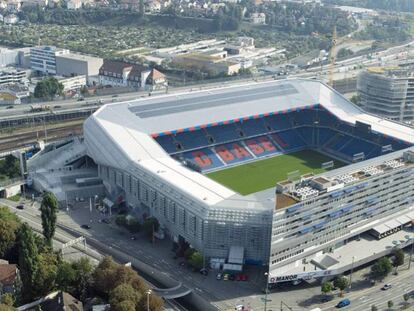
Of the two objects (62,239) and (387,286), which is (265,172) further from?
(62,239)

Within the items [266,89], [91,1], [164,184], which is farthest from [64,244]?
[91,1]

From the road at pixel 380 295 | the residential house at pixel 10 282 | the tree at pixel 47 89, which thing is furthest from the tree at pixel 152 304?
the tree at pixel 47 89

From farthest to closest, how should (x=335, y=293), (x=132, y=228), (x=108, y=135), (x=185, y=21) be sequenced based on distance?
(x=185, y=21), (x=108, y=135), (x=132, y=228), (x=335, y=293)

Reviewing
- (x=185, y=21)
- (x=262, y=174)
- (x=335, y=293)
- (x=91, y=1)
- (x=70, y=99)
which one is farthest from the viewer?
(x=91, y=1)

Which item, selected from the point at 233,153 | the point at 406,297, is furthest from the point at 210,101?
the point at 406,297

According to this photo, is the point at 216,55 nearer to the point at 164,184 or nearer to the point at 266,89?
the point at 266,89
